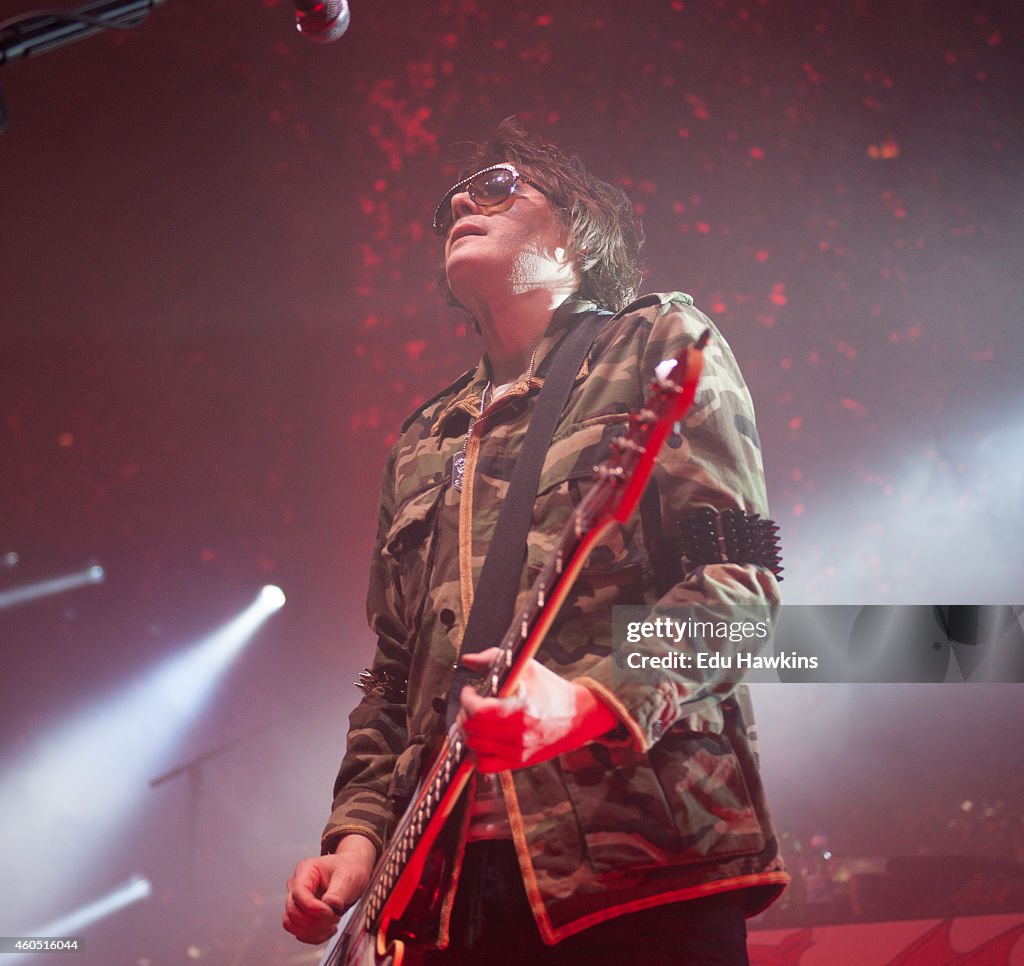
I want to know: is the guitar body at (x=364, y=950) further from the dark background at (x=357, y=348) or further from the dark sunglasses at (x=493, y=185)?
the dark background at (x=357, y=348)

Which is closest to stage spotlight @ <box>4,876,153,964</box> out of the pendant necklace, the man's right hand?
the man's right hand

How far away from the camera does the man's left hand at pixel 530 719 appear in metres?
1.02

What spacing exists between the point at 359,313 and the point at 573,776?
324 cm

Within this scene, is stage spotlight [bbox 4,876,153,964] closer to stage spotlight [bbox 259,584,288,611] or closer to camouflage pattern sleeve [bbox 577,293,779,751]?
stage spotlight [bbox 259,584,288,611]

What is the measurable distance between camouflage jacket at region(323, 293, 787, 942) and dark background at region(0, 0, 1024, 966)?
6.60 feet

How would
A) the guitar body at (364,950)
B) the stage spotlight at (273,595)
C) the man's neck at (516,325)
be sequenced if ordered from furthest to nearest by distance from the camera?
the stage spotlight at (273,595), the man's neck at (516,325), the guitar body at (364,950)

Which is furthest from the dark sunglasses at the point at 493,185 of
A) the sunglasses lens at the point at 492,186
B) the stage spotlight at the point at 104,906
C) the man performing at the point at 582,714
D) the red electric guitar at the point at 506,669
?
the stage spotlight at the point at 104,906

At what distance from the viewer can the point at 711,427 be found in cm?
138

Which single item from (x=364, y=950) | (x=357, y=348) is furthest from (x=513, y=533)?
(x=357, y=348)

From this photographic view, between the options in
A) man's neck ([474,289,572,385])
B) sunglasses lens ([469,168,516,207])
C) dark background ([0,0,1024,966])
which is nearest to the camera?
man's neck ([474,289,572,385])

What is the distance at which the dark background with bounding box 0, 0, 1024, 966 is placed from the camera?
137 inches

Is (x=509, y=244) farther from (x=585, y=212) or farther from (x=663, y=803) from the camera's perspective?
(x=663, y=803)

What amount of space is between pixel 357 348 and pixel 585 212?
2296mm

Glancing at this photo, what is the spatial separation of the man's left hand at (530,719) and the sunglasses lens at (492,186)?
1240 millimetres
